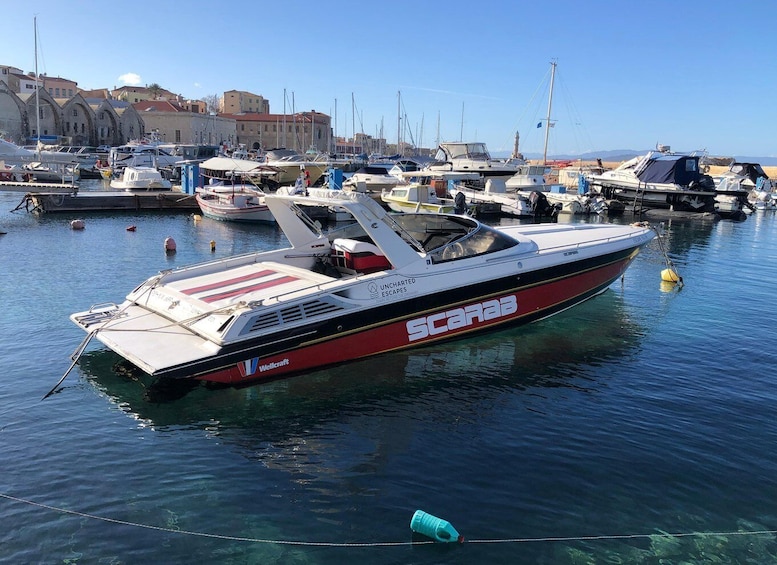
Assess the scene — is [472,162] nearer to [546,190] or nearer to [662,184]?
[546,190]

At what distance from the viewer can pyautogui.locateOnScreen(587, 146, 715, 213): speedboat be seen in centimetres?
3953

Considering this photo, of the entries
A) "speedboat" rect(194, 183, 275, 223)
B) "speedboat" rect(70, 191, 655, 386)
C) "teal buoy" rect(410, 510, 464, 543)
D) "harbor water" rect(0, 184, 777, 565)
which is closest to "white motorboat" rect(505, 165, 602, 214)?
"speedboat" rect(194, 183, 275, 223)

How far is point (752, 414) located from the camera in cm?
888

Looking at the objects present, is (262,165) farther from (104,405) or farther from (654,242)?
(104,405)

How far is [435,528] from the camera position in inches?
226

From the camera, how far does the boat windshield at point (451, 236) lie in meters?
10.8

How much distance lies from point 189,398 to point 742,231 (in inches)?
1336

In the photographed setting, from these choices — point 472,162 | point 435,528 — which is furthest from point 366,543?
point 472,162

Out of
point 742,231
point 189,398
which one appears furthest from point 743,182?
point 189,398

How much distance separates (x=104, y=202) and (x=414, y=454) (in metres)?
32.2

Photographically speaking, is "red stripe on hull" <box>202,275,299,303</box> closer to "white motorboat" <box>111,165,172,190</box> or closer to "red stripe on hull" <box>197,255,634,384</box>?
"red stripe on hull" <box>197,255,634,384</box>

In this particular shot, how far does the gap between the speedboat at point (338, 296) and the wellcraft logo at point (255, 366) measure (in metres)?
0.02

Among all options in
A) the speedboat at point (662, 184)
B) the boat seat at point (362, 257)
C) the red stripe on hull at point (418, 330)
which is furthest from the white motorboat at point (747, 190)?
the boat seat at point (362, 257)

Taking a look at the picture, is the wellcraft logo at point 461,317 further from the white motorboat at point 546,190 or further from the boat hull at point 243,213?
the white motorboat at point 546,190
